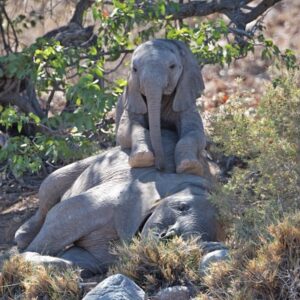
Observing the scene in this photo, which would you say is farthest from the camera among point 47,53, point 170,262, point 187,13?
point 187,13

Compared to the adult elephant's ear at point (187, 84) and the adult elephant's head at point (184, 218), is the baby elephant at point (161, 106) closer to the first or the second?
the adult elephant's ear at point (187, 84)

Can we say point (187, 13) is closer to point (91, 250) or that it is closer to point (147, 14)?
point (147, 14)

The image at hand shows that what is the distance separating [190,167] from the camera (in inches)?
326

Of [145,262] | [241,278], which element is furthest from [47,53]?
[241,278]

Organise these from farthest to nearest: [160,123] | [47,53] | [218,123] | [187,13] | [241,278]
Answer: [187,13] < [47,53] < [160,123] < [218,123] < [241,278]

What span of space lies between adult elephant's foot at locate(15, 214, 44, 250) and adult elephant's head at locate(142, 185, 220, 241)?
1650mm

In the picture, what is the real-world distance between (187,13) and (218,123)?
3.41 metres

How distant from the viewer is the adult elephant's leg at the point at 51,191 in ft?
30.1

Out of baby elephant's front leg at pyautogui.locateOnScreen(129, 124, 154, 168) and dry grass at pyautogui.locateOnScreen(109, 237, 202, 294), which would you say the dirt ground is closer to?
baby elephant's front leg at pyautogui.locateOnScreen(129, 124, 154, 168)

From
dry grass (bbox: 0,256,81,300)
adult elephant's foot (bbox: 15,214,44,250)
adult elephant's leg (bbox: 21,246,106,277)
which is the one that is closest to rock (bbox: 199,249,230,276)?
dry grass (bbox: 0,256,81,300)

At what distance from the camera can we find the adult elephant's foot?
9.25 m

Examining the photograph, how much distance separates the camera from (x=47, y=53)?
32.6ft

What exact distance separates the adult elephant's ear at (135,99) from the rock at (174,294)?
212 centimetres

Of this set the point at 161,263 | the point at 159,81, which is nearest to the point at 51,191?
the point at 159,81
